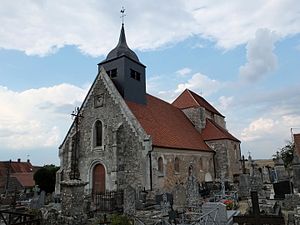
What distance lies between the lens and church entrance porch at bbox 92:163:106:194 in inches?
730

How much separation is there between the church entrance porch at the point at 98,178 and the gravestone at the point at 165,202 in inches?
213

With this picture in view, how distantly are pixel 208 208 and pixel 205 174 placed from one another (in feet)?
45.0

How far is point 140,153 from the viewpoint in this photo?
1702 cm

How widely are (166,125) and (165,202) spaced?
9.72 m

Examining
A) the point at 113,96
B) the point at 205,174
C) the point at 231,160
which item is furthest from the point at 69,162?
the point at 231,160

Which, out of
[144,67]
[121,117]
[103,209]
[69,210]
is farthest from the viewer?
[144,67]

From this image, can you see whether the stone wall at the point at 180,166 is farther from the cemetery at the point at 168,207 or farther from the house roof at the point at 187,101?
the house roof at the point at 187,101

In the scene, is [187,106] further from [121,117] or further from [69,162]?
[69,162]

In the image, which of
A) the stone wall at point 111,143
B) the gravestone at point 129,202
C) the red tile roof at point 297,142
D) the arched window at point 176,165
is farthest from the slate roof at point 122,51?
the red tile roof at point 297,142

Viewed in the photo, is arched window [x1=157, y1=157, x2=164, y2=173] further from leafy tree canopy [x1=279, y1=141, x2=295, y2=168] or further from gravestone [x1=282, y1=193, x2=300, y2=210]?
leafy tree canopy [x1=279, y1=141, x2=295, y2=168]

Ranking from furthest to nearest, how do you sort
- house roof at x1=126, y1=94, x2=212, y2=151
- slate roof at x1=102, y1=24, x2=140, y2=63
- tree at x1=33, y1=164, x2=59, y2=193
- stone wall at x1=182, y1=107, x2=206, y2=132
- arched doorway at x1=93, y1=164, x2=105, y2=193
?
tree at x1=33, y1=164, x2=59, y2=193, stone wall at x1=182, y1=107, x2=206, y2=132, slate roof at x1=102, y1=24, x2=140, y2=63, house roof at x1=126, y1=94, x2=212, y2=151, arched doorway at x1=93, y1=164, x2=105, y2=193

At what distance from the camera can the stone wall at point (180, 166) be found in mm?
17016

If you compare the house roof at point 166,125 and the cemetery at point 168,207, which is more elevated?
the house roof at point 166,125

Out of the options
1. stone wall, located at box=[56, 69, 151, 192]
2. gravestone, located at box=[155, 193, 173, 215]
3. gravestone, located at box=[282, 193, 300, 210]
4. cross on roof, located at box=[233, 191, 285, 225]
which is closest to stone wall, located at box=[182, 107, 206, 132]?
stone wall, located at box=[56, 69, 151, 192]
